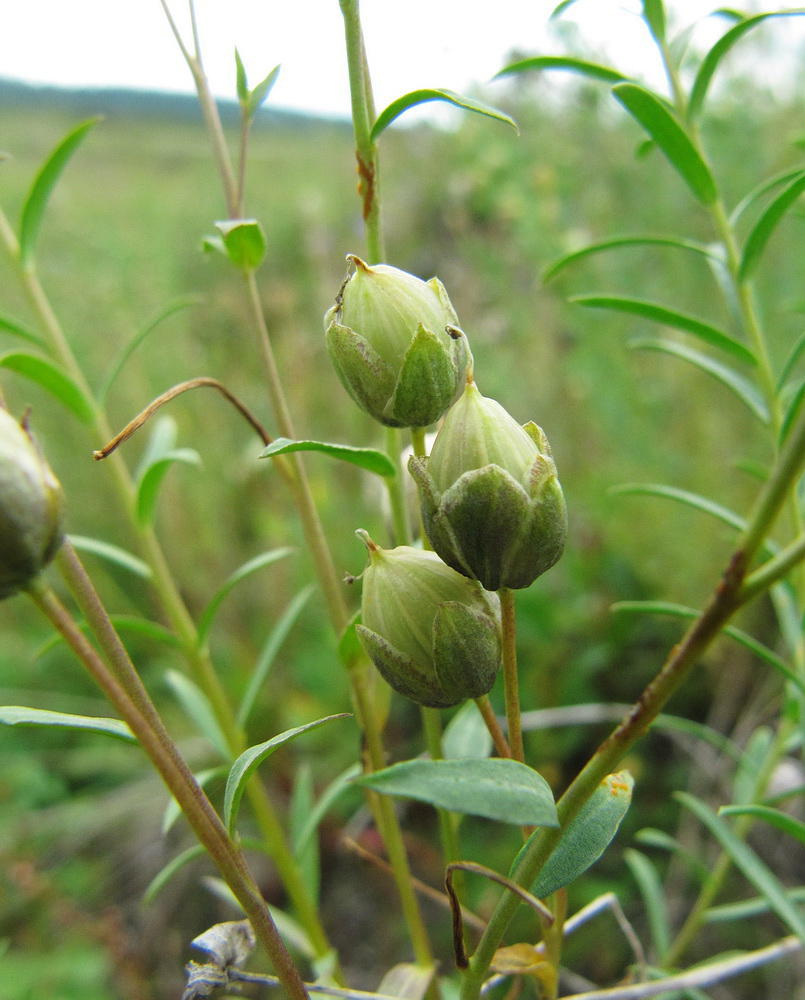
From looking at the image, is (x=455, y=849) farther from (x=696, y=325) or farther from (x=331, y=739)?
(x=331, y=739)

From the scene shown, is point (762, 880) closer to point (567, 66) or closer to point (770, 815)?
point (770, 815)

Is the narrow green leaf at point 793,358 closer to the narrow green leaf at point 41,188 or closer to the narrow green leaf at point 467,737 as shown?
the narrow green leaf at point 467,737

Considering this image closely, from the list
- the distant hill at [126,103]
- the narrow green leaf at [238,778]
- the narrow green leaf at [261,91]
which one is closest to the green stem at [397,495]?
the narrow green leaf at [238,778]

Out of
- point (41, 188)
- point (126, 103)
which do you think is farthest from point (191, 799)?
→ point (126, 103)

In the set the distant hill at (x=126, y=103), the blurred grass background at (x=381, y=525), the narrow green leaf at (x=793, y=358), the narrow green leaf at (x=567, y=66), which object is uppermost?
the distant hill at (x=126, y=103)

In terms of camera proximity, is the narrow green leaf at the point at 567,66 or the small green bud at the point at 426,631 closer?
the small green bud at the point at 426,631

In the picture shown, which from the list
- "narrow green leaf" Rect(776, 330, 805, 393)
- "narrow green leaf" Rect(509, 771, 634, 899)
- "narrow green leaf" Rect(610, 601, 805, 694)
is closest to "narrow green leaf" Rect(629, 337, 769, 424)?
"narrow green leaf" Rect(776, 330, 805, 393)
